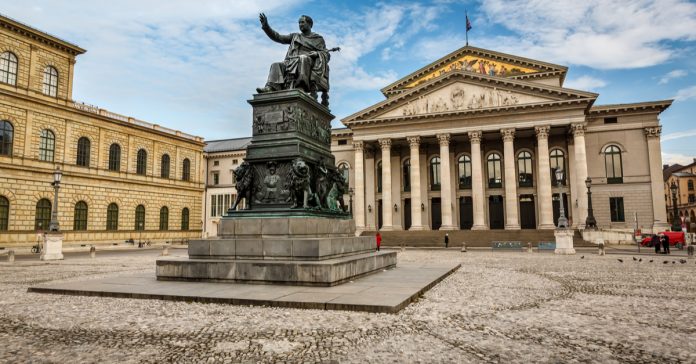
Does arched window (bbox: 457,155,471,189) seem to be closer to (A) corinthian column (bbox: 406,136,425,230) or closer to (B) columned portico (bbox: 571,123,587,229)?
(A) corinthian column (bbox: 406,136,425,230)

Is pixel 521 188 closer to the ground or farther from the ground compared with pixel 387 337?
farther from the ground

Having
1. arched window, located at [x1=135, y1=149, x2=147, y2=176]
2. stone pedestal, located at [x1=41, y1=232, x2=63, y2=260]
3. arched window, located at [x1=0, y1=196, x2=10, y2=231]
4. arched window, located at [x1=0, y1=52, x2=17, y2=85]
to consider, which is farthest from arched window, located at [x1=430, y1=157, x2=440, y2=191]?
arched window, located at [x1=0, y1=52, x2=17, y2=85]

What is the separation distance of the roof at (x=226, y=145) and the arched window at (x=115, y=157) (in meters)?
19.7

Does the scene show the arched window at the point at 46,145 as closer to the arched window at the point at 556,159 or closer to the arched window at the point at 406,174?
the arched window at the point at 406,174

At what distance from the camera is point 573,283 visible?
1201cm

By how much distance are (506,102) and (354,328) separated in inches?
1658

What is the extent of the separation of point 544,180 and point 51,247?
39650 millimetres

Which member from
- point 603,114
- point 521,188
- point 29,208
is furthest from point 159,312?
point 603,114

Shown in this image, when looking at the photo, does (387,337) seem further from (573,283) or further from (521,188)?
(521,188)

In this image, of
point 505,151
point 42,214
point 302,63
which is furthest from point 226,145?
point 302,63

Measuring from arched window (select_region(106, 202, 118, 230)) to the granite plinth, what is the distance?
39.4m

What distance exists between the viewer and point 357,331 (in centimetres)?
581

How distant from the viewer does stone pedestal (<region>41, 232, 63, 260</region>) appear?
25.3 meters

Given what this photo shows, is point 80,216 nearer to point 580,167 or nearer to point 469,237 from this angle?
point 469,237
